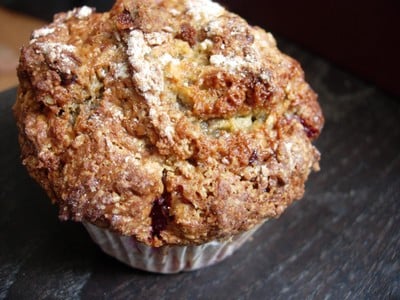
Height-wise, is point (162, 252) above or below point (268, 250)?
above

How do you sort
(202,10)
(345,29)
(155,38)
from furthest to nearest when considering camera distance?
(345,29)
(202,10)
(155,38)

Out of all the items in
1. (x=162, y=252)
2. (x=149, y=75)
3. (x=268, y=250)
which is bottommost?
(x=268, y=250)

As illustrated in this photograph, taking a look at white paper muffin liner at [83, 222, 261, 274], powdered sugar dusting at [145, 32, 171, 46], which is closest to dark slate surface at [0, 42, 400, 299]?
white paper muffin liner at [83, 222, 261, 274]

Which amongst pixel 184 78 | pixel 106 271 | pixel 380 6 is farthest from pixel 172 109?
pixel 380 6

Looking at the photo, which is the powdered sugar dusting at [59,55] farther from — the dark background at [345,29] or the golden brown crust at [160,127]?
Result: the dark background at [345,29]

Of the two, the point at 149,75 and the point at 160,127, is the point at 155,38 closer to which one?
the point at 149,75

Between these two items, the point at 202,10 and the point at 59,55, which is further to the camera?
the point at 202,10

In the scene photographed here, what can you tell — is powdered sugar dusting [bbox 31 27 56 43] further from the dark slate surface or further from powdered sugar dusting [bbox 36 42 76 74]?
Answer: the dark slate surface

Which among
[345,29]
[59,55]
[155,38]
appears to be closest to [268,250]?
[155,38]
